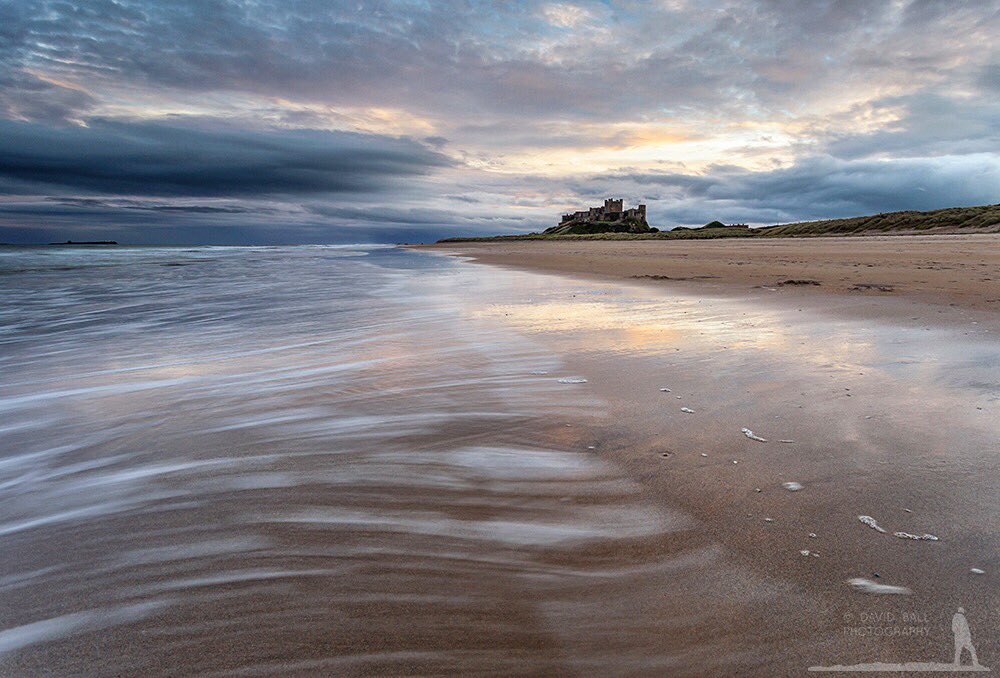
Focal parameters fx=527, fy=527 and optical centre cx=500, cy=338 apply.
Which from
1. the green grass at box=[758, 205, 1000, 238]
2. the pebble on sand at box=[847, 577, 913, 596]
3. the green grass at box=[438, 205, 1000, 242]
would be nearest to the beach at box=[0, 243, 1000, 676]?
the pebble on sand at box=[847, 577, 913, 596]

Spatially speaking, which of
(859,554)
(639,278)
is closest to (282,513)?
(859,554)

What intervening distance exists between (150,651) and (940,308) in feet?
23.0

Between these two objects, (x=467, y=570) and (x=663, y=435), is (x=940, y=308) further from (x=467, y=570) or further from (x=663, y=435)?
(x=467, y=570)

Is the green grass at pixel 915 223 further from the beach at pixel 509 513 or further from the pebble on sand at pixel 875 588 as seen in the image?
the pebble on sand at pixel 875 588

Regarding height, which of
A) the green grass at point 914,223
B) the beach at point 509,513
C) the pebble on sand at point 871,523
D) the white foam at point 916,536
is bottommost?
the beach at point 509,513

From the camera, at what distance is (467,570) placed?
1433 millimetres

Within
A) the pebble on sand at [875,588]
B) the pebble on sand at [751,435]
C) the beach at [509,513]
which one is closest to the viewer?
the beach at [509,513]

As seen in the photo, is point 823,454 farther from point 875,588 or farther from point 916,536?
point 875,588

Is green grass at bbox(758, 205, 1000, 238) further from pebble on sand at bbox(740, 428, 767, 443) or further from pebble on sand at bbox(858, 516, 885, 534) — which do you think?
pebble on sand at bbox(858, 516, 885, 534)

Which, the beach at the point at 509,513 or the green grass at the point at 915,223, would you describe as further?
the green grass at the point at 915,223

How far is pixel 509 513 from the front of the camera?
1737 mm

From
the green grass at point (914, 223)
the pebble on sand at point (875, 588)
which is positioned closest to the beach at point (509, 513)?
the pebble on sand at point (875, 588)

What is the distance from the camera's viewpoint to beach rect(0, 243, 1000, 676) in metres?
1.17

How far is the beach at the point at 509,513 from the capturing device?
3.85ft
